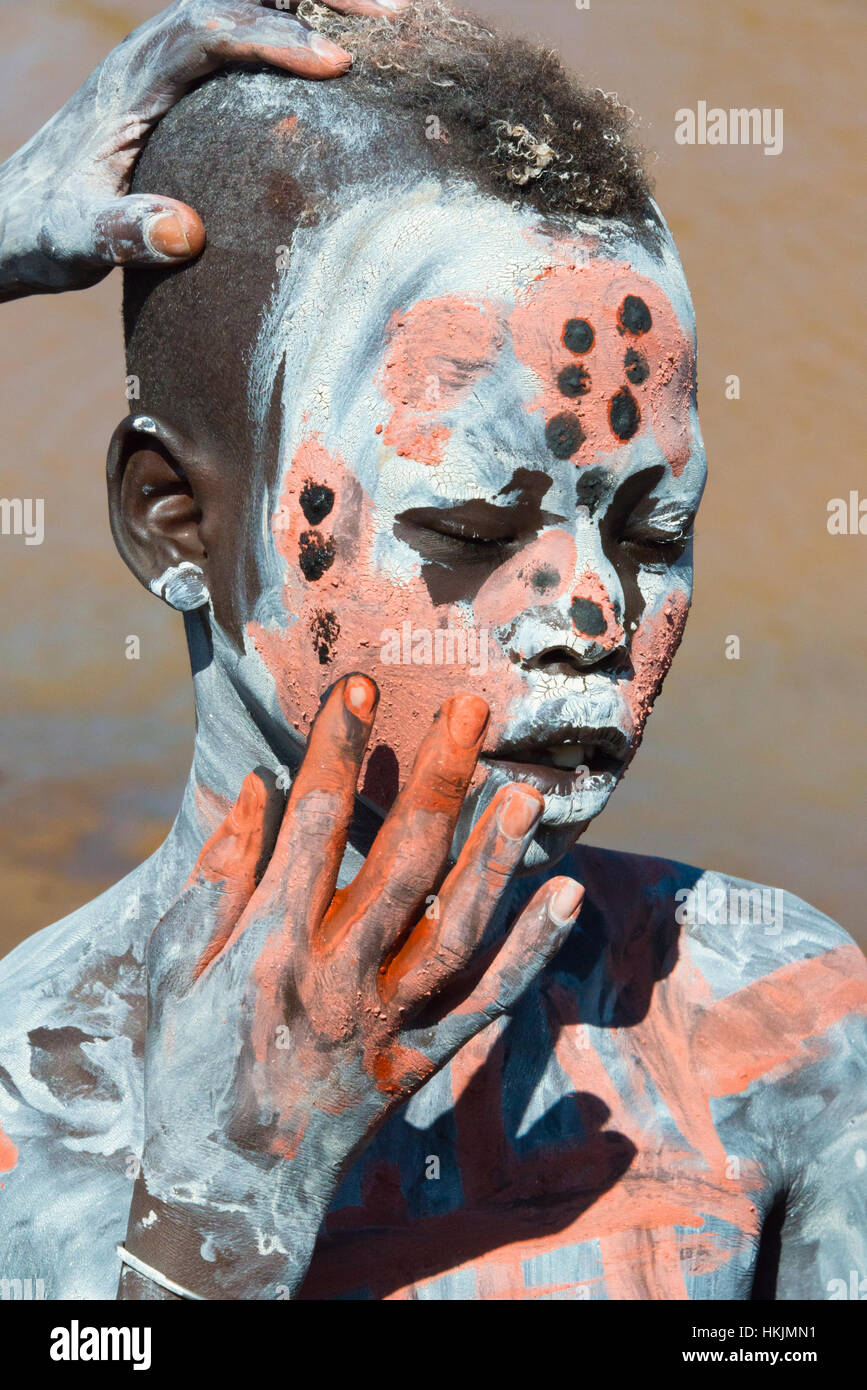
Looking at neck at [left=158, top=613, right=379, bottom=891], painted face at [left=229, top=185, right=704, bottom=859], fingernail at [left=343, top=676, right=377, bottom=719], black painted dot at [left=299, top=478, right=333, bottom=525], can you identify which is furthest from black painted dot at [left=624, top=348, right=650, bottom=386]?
neck at [left=158, top=613, right=379, bottom=891]

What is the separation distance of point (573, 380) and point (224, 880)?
0.76 m

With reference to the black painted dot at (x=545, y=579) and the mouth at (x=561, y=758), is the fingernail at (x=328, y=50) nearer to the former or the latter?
the black painted dot at (x=545, y=579)

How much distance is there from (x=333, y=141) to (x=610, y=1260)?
5.20 ft

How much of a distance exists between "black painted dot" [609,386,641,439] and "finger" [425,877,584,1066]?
60 centimetres

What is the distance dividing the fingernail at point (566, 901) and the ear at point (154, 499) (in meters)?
0.75

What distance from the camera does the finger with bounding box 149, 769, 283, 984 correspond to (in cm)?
221

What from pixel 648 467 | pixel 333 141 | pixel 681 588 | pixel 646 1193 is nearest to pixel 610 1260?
pixel 646 1193

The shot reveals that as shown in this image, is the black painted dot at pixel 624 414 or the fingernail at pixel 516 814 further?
the black painted dot at pixel 624 414

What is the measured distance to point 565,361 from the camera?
7.48ft

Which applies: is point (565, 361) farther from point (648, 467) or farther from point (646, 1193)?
point (646, 1193)

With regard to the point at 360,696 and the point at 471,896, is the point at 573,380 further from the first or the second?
the point at 471,896

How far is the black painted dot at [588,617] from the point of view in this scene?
226 centimetres

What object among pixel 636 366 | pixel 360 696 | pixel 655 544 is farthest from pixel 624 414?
pixel 360 696

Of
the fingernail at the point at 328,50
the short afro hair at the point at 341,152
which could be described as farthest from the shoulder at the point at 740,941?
the fingernail at the point at 328,50
